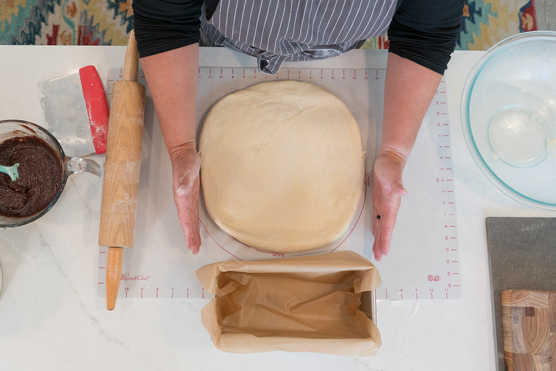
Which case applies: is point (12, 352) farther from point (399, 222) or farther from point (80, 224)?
point (399, 222)

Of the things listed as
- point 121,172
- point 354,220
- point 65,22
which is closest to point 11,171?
point 121,172

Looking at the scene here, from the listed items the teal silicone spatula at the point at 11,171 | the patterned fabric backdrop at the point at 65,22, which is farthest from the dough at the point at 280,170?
the patterned fabric backdrop at the point at 65,22

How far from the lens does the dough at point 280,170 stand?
0.74 m

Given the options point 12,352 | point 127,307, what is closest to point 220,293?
point 127,307

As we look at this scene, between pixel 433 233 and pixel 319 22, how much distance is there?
0.52m

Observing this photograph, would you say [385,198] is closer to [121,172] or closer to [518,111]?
[518,111]

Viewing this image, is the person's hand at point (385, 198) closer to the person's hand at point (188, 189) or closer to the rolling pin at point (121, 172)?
the person's hand at point (188, 189)

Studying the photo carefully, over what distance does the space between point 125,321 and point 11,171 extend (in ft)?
1.28

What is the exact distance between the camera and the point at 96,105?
0.77 meters

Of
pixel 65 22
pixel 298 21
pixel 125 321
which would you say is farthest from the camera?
pixel 65 22

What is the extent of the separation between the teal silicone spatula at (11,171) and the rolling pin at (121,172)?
174 millimetres

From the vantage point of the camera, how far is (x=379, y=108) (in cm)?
83

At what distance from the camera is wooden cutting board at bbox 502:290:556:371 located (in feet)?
2.34

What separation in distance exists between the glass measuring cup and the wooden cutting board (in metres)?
0.94
